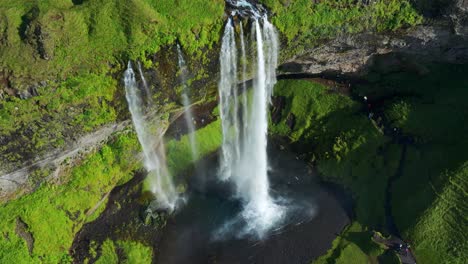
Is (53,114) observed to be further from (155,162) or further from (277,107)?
(277,107)

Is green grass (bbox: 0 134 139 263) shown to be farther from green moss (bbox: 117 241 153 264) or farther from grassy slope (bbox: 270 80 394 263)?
grassy slope (bbox: 270 80 394 263)

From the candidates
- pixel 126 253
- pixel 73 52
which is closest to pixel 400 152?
pixel 126 253

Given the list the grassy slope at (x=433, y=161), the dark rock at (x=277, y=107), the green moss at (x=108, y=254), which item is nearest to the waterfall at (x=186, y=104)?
the dark rock at (x=277, y=107)

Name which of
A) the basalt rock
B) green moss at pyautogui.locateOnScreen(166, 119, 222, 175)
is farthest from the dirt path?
the basalt rock

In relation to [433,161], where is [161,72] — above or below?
above

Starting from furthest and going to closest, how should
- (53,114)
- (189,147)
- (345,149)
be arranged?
1. (189,147)
2. (345,149)
3. (53,114)

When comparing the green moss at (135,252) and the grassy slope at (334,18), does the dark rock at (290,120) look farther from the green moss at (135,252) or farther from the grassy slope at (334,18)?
the green moss at (135,252)
